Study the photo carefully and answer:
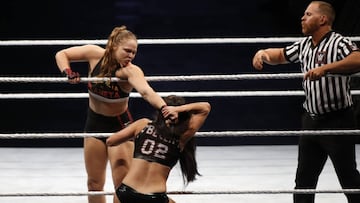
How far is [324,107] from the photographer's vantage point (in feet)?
11.5

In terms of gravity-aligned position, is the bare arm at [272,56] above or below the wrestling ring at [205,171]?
above

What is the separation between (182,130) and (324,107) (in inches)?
28.9

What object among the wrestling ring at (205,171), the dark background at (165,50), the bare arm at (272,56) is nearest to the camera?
the bare arm at (272,56)

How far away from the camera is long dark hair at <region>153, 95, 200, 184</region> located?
318 centimetres

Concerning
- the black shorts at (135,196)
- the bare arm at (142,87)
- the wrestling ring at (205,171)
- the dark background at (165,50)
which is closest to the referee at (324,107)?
the wrestling ring at (205,171)

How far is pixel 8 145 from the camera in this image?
6.14 metres

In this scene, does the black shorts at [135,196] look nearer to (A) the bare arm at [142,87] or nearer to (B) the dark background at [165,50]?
(A) the bare arm at [142,87]

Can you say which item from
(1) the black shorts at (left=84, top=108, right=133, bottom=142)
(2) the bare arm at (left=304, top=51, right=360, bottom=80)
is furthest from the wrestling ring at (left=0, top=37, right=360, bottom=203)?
(2) the bare arm at (left=304, top=51, right=360, bottom=80)

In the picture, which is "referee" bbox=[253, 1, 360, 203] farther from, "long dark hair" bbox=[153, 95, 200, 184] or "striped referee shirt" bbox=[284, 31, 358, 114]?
"long dark hair" bbox=[153, 95, 200, 184]

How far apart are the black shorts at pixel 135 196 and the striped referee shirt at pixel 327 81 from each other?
2.85ft

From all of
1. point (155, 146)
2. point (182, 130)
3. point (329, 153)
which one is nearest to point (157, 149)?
point (155, 146)

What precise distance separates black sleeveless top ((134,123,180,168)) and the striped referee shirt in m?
0.73

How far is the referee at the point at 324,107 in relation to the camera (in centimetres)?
345

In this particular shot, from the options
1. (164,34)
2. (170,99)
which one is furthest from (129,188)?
(164,34)
